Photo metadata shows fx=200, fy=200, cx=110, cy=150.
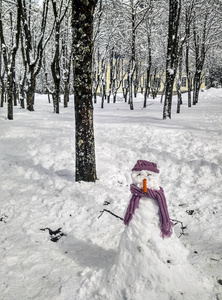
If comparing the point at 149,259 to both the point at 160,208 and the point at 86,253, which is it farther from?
the point at 86,253

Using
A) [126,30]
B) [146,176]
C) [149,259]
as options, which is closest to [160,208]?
[146,176]

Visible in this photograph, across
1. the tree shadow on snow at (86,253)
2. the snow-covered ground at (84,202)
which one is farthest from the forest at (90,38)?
the tree shadow on snow at (86,253)

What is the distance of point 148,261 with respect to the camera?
2.23 m

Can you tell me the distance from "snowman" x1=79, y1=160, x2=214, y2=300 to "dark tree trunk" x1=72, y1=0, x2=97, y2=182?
8.06 ft

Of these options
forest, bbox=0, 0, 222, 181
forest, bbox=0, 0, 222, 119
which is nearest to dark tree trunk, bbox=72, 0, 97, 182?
forest, bbox=0, 0, 222, 181

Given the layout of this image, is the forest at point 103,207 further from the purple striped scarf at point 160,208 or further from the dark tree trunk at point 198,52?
the dark tree trunk at point 198,52

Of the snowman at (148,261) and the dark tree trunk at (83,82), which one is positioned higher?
the dark tree trunk at (83,82)

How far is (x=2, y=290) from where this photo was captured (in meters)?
2.46

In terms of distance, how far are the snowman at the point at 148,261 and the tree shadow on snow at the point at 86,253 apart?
471 mm

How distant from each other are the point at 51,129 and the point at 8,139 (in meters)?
1.73

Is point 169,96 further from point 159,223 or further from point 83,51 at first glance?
point 159,223

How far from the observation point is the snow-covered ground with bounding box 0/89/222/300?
2709 millimetres

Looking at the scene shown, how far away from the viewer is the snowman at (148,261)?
2184 mm

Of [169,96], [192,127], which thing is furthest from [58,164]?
[169,96]
